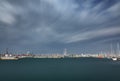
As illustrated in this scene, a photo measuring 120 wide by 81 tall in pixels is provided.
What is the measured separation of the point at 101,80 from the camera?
180ft

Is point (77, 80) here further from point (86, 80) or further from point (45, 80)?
point (45, 80)

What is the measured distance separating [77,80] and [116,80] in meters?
12.4

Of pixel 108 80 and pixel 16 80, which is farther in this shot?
pixel 16 80

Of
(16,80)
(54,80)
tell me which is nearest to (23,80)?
(16,80)

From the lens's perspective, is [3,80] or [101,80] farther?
[3,80]

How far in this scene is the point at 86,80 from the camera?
184ft

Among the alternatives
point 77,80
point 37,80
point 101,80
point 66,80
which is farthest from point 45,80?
point 101,80

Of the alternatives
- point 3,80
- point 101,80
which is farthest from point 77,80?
point 3,80

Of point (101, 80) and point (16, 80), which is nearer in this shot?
point (101, 80)

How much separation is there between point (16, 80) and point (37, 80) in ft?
24.3

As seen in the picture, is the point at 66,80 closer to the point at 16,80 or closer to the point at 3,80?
the point at 16,80

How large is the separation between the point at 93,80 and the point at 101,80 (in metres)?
2.56

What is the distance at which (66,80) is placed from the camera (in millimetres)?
57344

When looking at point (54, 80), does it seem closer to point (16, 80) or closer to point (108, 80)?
point (16, 80)
